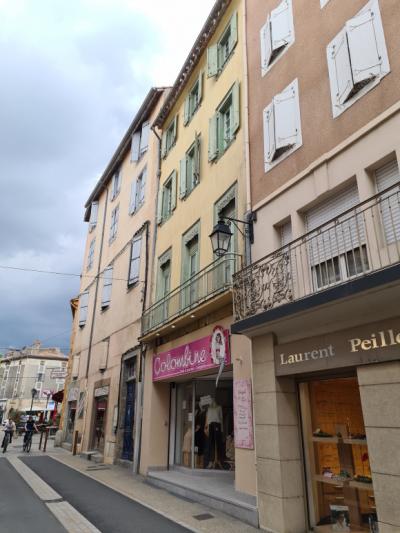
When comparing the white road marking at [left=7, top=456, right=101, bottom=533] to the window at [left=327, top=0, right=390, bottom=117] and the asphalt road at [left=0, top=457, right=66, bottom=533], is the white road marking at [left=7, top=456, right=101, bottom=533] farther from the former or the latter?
the window at [left=327, top=0, right=390, bottom=117]

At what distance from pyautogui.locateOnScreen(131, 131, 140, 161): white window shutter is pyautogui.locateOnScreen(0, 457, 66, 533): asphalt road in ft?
44.0

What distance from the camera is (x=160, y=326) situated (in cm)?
1194

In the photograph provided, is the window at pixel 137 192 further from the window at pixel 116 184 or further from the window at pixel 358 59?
the window at pixel 358 59

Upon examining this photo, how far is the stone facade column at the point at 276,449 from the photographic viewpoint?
21.0 ft

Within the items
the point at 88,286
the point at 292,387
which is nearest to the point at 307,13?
the point at 292,387

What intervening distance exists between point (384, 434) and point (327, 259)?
265 cm

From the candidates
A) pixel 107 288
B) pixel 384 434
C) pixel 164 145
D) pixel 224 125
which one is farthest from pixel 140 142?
pixel 384 434

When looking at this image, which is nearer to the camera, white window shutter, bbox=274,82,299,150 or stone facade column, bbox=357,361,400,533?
stone facade column, bbox=357,361,400,533

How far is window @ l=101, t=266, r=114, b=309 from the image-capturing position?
18.8 m

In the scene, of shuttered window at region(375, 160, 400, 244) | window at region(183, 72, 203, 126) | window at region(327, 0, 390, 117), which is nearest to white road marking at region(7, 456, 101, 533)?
shuttered window at region(375, 160, 400, 244)

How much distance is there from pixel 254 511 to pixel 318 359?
2.84 metres

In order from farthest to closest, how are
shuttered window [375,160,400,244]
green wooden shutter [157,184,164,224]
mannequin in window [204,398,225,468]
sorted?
green wooden shutter [157,184,164,224]
mannequin in window [204,398,225,468]
shuttered window [375,160,400,244]

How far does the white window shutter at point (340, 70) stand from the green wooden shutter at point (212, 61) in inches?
220

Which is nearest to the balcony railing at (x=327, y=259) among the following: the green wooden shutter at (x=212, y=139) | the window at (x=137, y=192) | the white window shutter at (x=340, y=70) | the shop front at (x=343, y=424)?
the shop front at (x=343, y=424)
